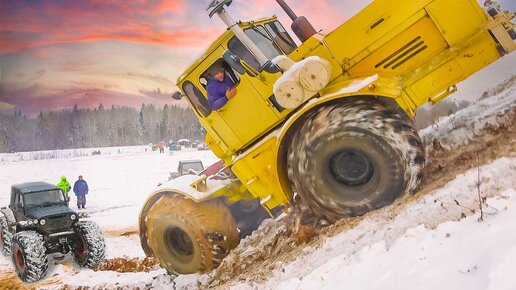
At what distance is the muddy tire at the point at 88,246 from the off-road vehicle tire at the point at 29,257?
26.1 inches

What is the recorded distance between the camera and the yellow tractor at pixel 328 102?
3783 mm

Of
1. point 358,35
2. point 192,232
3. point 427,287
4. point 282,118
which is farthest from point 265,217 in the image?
point 427,287

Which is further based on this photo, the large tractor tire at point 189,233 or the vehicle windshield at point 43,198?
the vehicle windshield at point 43,198

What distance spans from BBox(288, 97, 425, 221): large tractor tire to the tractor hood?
5.53 m

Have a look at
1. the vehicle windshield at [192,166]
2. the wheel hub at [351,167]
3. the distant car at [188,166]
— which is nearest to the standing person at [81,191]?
the distant car at [188,166]

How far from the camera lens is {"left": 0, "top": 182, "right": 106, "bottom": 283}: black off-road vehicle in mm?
7145

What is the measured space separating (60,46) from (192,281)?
10.5 meters

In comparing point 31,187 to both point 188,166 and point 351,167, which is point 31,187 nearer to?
point 188,166

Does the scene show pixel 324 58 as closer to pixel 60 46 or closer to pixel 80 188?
pixel 60 46

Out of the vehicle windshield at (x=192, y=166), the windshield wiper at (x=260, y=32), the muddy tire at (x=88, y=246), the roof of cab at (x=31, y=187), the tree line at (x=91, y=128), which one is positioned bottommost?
the vehicle windshield at (x=192, y=166)

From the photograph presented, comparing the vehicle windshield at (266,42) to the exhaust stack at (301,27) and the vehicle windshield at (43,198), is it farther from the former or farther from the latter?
the vehicle windshield at (43,198)

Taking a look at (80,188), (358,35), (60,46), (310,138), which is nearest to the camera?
(310,138)

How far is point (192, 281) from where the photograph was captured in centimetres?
488

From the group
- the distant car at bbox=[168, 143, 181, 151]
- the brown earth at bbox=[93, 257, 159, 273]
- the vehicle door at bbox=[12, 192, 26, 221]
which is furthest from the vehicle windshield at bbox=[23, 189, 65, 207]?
the distant car at bbox=[168, 143, 181, 151]
